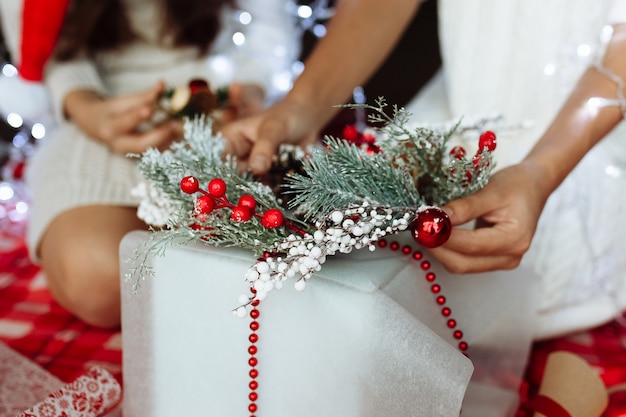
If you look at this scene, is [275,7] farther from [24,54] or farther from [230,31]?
[24,54]

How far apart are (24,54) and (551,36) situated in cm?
98

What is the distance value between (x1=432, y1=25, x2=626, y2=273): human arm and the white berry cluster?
8 cm

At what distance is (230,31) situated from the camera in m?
1.43

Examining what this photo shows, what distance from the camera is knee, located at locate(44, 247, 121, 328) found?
937mm

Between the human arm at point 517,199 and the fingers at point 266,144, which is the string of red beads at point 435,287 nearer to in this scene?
the human arm at point 517,199

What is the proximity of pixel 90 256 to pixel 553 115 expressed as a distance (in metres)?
0.75

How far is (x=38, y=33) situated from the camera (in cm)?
116

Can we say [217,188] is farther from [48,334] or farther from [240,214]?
[48,334]

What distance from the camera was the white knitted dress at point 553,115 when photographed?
3.08 feet

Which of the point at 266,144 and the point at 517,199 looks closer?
the point at 517,199

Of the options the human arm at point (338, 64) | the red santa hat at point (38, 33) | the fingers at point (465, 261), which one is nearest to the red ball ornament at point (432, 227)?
the fingers at point (465, 261)

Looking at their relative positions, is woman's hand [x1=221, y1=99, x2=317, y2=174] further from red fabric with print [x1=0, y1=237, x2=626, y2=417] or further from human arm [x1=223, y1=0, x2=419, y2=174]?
red fabric with print [x1=0, y1=237, x2=626, y2=417]

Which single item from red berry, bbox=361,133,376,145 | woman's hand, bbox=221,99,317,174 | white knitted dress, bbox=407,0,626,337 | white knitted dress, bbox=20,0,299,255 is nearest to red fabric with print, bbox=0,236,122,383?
white knitted dress, bbox=20,0,299,255

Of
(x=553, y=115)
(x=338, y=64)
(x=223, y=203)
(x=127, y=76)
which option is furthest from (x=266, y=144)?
(x=127, y=76)
